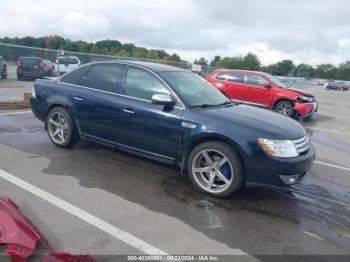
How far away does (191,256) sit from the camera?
3029 millimetres

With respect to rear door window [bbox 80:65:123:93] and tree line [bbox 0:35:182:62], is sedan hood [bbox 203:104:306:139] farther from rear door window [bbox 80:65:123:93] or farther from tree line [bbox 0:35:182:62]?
tree line [bbox 0:35:182:62]

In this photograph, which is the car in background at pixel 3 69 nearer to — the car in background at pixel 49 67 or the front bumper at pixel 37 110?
the car in background at pixel 49 67

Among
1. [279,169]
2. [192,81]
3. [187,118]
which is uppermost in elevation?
[192,81]

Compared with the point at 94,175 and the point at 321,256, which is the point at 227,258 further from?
the point at 94,175

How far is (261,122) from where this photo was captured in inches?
171

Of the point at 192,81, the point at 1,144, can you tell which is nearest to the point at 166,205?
the point at 192,81

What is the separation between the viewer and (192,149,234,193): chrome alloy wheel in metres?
4.27

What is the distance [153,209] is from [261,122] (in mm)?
1732

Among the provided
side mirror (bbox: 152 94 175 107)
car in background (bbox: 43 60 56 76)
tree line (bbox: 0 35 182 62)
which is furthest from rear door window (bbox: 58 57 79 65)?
tree line (bbox: 0 35 182 62)

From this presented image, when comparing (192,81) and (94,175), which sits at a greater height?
(192,81)

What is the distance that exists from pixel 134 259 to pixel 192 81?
3126 millimetres

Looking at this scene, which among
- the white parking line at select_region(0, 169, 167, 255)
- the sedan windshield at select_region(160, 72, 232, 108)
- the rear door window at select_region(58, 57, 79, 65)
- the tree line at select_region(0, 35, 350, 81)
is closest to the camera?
the white parking line at select_region(0, 169, 167, 255)

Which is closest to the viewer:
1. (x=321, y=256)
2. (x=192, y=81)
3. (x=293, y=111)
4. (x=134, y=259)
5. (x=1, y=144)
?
(x=134, y=259)

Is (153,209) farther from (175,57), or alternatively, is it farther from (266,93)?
(175,57)
